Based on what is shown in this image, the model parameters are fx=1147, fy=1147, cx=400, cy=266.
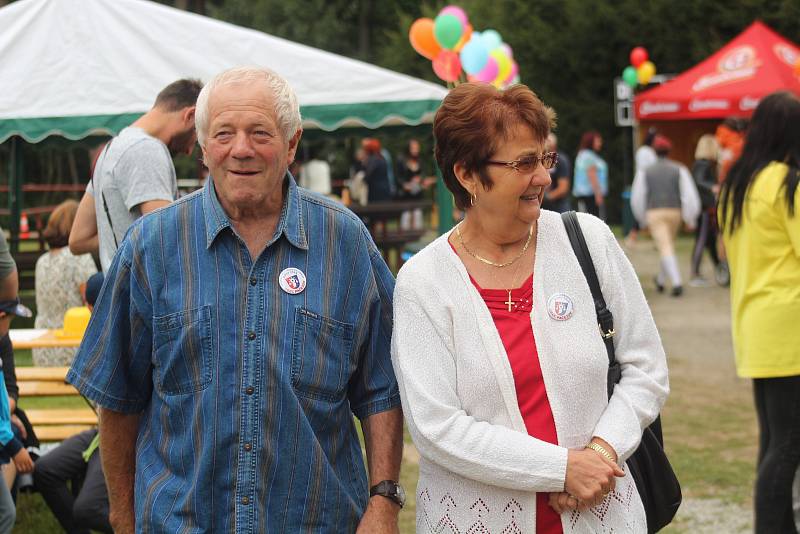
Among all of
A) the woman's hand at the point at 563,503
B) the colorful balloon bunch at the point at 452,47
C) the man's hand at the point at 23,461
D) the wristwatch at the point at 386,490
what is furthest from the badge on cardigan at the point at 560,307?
the colorful balloon bunch at the point at 452,47

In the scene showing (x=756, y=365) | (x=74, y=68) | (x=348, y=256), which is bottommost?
(x=756, y=365)

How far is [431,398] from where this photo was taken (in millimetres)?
2674

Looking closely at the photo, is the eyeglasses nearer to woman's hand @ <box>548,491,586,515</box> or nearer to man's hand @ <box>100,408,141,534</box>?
woman's hand @ <box>548,491,586,515</box>

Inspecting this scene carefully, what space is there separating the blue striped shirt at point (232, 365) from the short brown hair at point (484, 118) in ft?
1.14

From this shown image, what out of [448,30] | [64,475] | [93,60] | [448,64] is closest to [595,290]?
[64,475]

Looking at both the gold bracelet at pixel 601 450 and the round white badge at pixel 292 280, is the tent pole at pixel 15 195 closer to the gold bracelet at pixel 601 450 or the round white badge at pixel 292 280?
the round white badge at pixel 292 280

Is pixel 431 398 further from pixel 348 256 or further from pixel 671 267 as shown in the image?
pixel 671 267

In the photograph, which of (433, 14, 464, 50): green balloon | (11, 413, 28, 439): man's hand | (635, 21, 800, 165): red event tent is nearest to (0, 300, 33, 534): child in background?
(11, 413, 28, 439): man's hand

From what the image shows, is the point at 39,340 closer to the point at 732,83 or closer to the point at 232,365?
the point at 232,365

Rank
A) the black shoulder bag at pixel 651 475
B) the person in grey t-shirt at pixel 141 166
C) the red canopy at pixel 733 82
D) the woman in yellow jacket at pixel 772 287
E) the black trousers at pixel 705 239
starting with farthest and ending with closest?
the red canopy at pixel 733 82, the black trousers at pixel 705 239, the person in grey t-shirt at pixel 141 166, the woman in yellow jacket at pixel 772 287, the black shoulder bag at pixel 651 475

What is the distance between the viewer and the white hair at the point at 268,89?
2.67m

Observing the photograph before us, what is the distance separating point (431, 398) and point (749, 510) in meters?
4.09

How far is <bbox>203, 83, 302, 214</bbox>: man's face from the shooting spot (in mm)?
2635

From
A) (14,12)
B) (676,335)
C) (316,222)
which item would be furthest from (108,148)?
(676,335)
